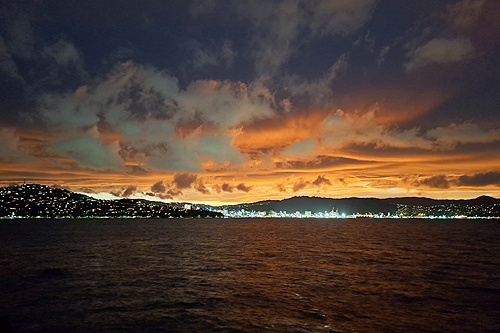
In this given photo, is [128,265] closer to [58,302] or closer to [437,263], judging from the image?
[58,302]

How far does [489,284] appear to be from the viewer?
43312 millimetres

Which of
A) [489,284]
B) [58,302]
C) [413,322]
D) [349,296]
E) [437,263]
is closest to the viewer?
[413,322]

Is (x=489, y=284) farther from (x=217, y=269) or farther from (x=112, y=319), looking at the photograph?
(x=112, y=319)

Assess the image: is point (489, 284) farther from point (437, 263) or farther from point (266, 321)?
point (266, 321)

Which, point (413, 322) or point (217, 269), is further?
point (217, 269)

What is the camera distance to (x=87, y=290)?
38.1 metres

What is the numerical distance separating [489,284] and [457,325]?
21010 millimetres

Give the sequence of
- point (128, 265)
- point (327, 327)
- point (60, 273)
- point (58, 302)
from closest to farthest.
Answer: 1. point (327, 327)
2. point (58, 302)
3. point (60, 273)
4. point (128, 265)

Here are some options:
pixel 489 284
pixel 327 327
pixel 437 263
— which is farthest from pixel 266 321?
pixel 437 263

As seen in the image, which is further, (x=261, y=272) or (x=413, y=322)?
(x=261, y=272)

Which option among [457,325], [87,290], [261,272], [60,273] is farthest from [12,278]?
[457,325]

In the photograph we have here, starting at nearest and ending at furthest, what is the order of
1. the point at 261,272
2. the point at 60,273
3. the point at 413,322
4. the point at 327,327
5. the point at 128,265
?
the point at 327,327 → the point at 413,322 → the point at 60,273 → the point at 261,272 → the point at 128,265

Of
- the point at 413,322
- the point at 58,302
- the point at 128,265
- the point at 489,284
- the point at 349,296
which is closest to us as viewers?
the point at 413,322

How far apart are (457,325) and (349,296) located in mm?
10863
